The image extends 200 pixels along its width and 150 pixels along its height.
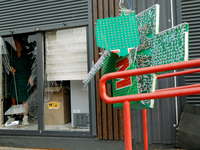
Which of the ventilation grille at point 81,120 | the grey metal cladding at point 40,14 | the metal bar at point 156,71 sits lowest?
the ventilation grille at point 81,120

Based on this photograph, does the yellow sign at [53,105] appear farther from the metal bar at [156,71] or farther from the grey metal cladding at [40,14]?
the metal bar at [156,71]

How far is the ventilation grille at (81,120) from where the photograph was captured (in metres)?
3.74

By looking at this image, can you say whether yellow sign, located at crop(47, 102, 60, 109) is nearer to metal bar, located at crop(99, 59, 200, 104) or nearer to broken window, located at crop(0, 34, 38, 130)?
broken window, located at crop(0, 34, 38, 130)

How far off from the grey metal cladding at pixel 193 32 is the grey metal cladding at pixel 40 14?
1.94 meters

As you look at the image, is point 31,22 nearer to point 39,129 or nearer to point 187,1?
point 39,129

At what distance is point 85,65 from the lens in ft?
12.3

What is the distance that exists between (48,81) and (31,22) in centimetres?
143

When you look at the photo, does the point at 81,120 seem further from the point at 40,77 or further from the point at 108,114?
the point at 40,77

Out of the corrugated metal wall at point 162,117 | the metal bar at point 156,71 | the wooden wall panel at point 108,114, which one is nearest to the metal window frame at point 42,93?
the wooden wall panel at point 108,114

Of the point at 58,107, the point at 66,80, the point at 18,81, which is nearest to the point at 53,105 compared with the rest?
the point at 58,107

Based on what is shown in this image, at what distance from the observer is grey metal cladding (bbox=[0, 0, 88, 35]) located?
3721mm

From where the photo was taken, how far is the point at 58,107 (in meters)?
4.04

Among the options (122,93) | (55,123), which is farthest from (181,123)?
(55,123)

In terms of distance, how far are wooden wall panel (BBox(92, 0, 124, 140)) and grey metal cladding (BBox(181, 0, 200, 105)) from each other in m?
1.27
